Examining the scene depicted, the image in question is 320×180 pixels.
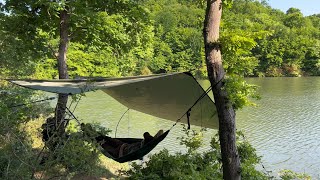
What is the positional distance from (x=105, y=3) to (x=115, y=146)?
1.75 meters

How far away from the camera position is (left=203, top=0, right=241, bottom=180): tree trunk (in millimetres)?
2988

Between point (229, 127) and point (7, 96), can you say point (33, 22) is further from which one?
point (229, 127)

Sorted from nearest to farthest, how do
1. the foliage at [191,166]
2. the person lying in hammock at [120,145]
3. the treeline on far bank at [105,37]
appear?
the treeline on far bank at [105,37] → the foliage at [191,166] → the person lying in hammock at [120,145]

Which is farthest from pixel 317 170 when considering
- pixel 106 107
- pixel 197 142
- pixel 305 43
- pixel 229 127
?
pixel 305 43

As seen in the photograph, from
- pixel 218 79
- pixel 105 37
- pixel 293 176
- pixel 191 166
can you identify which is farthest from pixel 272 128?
pixel 218 79

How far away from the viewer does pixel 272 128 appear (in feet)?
27.9

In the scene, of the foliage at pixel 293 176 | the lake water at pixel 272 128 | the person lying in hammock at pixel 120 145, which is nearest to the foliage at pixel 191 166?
the person lying in hammock at pixel 120 145

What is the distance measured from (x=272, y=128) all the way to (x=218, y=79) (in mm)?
5998

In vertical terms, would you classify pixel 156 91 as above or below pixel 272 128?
above

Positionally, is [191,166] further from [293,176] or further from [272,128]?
[272,128]

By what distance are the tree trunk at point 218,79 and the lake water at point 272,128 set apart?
2.88 metres

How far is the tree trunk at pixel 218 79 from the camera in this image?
299cm

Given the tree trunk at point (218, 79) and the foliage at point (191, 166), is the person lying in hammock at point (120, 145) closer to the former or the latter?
the foliage at point (191, 166)

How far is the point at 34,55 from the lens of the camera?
14.6 ft
